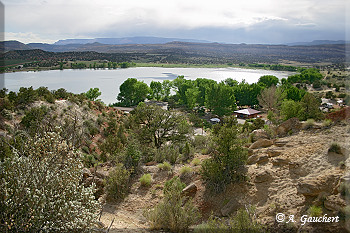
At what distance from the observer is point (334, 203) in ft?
18.3

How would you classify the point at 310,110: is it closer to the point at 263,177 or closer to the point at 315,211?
the point at 263,177

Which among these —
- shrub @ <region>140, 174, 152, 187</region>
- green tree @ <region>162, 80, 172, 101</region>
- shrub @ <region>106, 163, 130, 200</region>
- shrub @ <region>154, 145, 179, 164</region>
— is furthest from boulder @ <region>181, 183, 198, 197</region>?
green tree @ <region>162, 80, 172, 101</region>

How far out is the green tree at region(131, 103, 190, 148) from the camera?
56.6ft

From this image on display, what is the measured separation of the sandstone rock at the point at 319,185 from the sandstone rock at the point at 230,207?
189 centimetres

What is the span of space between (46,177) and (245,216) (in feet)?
13.2

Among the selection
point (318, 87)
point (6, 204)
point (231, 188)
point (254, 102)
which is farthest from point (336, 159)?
point (318, 87)

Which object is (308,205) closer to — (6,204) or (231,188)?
(231,188)

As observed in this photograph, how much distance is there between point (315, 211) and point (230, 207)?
2536 mm

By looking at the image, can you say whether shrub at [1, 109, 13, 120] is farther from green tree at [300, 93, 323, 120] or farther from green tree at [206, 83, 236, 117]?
green tree at [206, 83, 236, 117]

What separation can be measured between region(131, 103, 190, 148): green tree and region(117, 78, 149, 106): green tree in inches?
1472

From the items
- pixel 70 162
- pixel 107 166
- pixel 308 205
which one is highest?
pixel 70 162

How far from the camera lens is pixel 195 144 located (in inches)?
666

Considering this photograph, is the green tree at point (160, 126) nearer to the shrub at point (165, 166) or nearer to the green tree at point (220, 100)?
the shrub at point (165, 166)

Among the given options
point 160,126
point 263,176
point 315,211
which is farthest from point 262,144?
point 160,126
